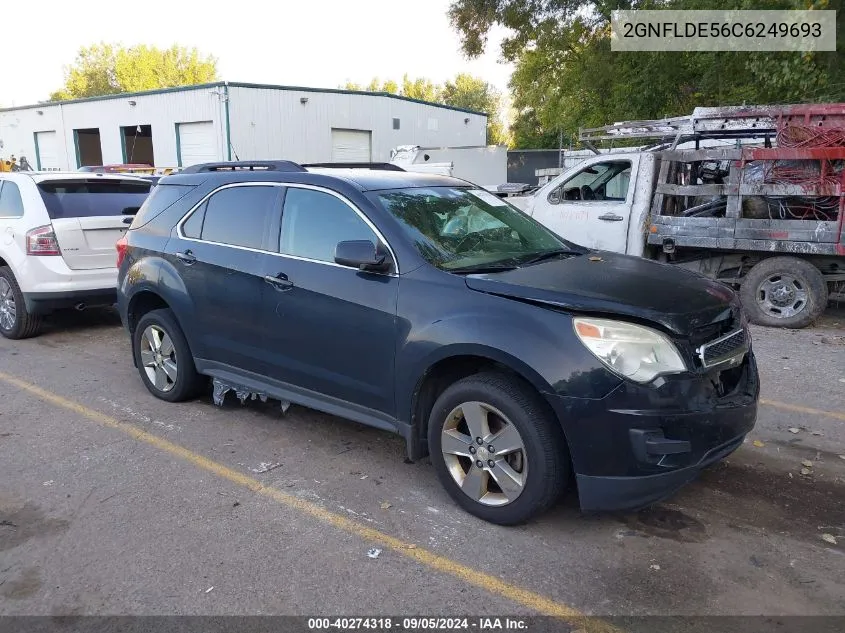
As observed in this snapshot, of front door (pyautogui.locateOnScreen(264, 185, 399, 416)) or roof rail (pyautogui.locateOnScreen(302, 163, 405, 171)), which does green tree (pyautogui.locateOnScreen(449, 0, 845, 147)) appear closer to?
roof rail (pyautogui.locateOnScreen(302, 163, 405, 171))

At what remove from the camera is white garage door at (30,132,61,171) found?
110ft

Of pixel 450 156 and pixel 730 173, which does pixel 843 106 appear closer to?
pixel 730 173

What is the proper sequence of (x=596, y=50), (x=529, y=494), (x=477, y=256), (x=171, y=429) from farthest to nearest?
(x=596, y=50) → (x=171, y=429) → (x=477, y=256) → (x=529, y=494)

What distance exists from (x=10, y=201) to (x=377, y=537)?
6.52 meters

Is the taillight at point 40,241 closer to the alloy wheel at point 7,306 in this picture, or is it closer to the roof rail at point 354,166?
the alloy wheel at point 7,306

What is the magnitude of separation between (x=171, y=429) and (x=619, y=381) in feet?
10.8

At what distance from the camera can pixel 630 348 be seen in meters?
3.12

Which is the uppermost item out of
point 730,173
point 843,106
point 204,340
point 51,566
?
point 843,106

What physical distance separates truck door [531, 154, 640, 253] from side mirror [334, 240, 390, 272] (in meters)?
5.53

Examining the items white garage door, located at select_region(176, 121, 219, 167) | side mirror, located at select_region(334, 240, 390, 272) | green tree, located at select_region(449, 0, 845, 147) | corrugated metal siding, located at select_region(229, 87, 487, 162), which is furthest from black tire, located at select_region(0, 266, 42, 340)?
white garage door, located at select_region(176, 121, 219, 167)

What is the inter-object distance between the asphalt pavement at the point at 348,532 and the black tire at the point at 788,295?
2.81 m

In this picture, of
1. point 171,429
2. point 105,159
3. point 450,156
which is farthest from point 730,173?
point 105,159

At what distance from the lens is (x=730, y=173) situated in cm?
781

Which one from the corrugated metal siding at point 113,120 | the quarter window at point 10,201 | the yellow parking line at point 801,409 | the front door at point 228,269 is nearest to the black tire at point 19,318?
the quarter window at point 10,201
